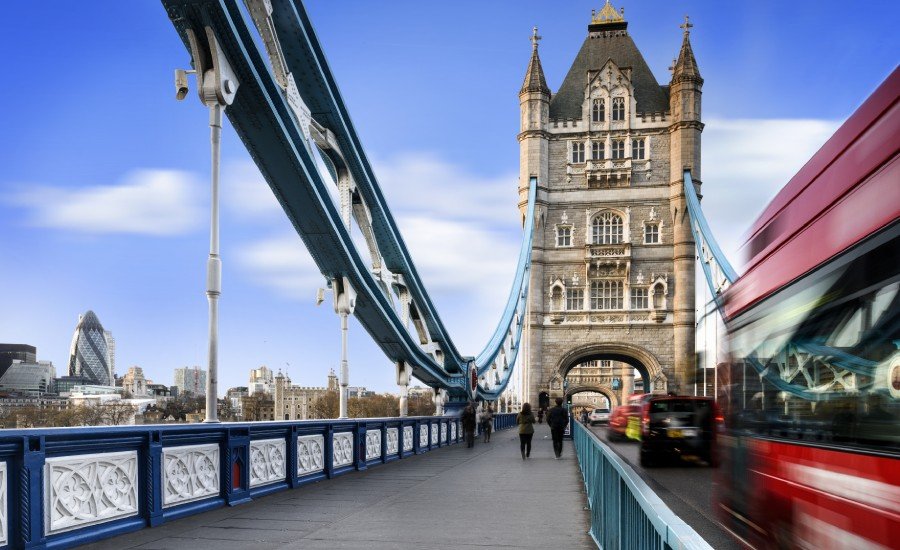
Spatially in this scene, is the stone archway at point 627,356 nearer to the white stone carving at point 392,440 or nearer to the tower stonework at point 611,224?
the tower stonework at point 611,224

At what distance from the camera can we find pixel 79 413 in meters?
16.3

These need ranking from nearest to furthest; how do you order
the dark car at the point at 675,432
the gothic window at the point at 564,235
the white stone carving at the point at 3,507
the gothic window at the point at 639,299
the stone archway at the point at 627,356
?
the white stone carving at the point at 3,507 < the dark car at the point at 675,432 < the stone archway at the point at 627,356 < the gothic window at the point at 639,299 < the gothic window at the point at 564,235

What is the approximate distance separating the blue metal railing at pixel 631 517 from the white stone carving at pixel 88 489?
349 centimetres

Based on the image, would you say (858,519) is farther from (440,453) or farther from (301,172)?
(440,453)

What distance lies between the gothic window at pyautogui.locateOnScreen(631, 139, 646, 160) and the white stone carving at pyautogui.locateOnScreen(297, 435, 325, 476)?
43.3 meters

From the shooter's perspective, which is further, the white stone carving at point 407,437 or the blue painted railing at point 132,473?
the white stone carving at point 407,437

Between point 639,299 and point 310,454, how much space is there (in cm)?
4139

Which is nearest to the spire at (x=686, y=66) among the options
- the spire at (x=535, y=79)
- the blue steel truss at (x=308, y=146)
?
the spire at (x=535, y=79)

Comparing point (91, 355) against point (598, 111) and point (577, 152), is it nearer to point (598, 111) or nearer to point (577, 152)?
point (577, 152)

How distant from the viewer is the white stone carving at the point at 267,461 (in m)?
9.23

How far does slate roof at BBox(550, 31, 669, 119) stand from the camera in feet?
175

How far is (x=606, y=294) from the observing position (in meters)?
50.7

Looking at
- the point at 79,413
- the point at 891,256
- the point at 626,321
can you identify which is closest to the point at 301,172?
the point at 79,413

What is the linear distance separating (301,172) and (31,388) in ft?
17.2
